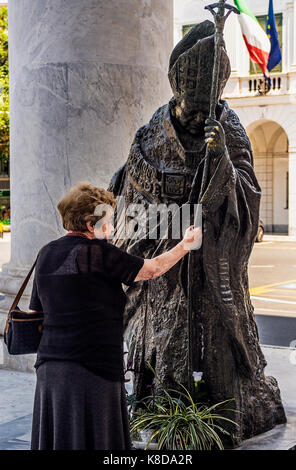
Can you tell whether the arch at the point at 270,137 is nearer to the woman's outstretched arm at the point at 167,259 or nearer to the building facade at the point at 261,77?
the building facade at the point at 261,77

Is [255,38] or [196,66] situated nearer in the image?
[196,66]

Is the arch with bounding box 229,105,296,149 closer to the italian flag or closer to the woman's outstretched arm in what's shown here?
the italian flag

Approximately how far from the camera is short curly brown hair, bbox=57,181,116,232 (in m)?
3.17

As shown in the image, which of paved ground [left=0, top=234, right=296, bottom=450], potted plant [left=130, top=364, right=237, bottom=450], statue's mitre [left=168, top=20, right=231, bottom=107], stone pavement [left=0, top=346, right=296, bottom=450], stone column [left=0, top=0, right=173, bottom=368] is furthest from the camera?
stone column [left=0, top=0, right=173, bottom=368]

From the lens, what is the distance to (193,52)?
415 centimetres

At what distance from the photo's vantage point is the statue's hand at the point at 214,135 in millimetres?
3834

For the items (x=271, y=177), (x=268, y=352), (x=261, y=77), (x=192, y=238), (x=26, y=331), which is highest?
(x=261, y=77)

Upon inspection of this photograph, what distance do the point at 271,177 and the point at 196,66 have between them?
27925 mm

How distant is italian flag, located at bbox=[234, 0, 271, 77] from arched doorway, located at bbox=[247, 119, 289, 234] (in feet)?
29.9

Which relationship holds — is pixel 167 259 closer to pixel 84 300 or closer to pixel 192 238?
pixel 192 238

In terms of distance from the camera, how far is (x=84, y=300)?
3.09 meters

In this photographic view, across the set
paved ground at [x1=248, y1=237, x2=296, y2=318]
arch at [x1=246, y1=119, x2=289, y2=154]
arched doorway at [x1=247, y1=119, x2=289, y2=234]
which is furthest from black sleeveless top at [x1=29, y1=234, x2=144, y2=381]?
arched doorway at [x1=247, y1=119, x2=289, y2=234]

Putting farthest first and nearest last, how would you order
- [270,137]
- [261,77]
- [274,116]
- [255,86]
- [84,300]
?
[270,137] → [255,86] → [274,116] → [261,77] → [84,300]

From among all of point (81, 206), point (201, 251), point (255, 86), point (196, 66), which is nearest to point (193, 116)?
point (196, 66)
